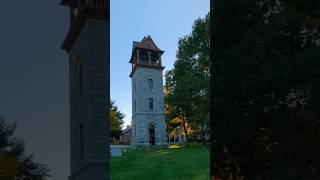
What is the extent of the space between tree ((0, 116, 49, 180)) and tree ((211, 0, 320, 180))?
12.9 feet

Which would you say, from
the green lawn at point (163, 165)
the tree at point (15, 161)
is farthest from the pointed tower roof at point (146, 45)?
the tree at point (15, 161)

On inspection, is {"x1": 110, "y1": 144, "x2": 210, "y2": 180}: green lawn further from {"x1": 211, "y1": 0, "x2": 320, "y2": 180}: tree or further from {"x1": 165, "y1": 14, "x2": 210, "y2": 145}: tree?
{"x1": 211, "y1": 0, "x2": 320, "y2": 180}: tree

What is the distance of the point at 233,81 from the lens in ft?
28.8

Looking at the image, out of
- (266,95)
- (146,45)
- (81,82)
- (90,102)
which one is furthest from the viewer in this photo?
(266,95)

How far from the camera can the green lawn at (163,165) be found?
4.75 meters

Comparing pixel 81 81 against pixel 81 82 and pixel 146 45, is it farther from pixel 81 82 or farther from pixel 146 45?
pixel 146 45

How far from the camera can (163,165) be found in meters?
4.98

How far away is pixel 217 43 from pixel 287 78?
1231 millimetres

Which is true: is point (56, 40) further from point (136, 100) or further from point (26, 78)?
point (136, 100)

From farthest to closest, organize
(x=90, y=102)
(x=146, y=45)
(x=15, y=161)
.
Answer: (x=146, y=45)
(x=90, y=102)
(x=15, y=161)

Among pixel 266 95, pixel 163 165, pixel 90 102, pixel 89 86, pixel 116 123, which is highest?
pixel 266 95

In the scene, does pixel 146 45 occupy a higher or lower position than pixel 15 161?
higher

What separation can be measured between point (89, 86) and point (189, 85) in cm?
119

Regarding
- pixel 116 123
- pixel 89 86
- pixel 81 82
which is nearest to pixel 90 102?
pixel 89 86
